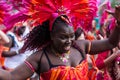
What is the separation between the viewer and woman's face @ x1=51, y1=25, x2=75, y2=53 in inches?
175

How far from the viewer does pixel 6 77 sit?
4359 millimetres

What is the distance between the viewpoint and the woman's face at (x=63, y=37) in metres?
4.43

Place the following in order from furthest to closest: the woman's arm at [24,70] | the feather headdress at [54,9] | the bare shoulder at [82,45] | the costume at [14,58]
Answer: the costume at [14,58], the bare shoulder at [82,45], the feather headdress at [54,9], the woman's arm at [24,70]

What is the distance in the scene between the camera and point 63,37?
4445 millimetres

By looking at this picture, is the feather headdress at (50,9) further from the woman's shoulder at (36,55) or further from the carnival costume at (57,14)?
the woman's shoulder at (36,55)

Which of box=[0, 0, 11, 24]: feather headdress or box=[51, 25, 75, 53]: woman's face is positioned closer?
box=[51, 25, 75, 53]: woman's face

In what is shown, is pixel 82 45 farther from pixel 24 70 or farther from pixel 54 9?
pixel 24 70

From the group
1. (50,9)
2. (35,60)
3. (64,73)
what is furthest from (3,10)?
(64,73)

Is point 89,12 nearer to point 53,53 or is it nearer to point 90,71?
point 53,53

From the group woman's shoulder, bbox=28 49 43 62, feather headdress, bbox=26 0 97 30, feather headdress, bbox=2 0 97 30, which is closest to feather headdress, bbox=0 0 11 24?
feather headdress, bbox=2 0 97 30

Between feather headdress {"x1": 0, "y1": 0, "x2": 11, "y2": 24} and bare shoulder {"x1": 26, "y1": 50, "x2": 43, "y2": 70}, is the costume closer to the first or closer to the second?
feather headdress {"x1": 0, "y1": 0, "x2": 11, "y2": 24}

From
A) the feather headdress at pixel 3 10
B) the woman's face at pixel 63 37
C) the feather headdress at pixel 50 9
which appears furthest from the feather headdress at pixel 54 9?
the feather headdress at pixel 3 10

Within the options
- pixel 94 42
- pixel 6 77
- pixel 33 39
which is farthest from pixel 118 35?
pixel 6 77

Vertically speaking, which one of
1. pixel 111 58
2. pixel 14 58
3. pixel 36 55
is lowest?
pixel 14 58
